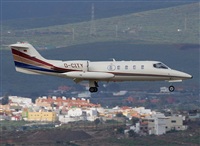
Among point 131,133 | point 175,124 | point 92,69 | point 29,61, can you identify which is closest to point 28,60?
point 29,61

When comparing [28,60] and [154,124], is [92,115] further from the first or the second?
[28,60]

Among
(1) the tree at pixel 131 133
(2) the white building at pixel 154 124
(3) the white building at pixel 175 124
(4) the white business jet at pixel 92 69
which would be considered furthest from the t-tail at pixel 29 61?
(3) the white building at pixel 175 124

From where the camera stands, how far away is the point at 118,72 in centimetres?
7375

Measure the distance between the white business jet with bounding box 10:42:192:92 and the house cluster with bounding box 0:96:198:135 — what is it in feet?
251

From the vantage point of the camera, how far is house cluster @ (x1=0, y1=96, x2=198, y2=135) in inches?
6102

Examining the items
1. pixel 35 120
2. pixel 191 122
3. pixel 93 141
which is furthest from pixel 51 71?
pixel 35 120

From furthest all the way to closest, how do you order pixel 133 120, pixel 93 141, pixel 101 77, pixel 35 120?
pixel 35 120
pixel 133 120
pixel 93 141
pixel 101 77

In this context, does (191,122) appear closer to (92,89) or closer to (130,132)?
(130,132)

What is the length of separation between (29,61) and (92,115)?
103 metres

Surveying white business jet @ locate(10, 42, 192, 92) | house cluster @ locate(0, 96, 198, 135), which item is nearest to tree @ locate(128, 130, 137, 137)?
house cluster @ locate(0, 96, 198, 135)

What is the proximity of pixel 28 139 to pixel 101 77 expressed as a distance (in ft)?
266

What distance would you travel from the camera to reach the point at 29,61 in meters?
74.7

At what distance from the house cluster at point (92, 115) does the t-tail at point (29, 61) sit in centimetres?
7680

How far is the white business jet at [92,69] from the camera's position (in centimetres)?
7375
